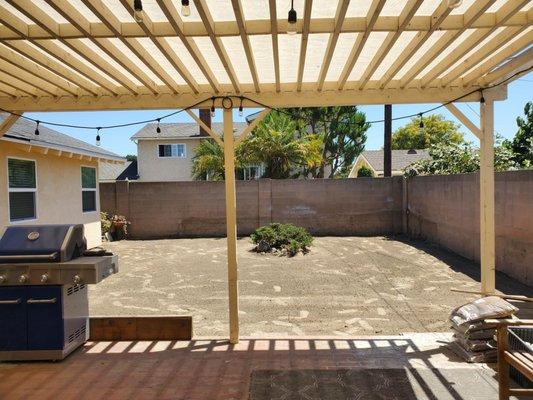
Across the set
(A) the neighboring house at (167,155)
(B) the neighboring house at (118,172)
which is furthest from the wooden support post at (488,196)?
(B) the neighboring house at (118,172)

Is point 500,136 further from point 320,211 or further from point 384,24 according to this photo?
point 384,24

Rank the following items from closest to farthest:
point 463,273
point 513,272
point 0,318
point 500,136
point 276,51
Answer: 1. point 276,51
2. point 0,318
3. point 513,272
4. point 463,273
5. point 500,136

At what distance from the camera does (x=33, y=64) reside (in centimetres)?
426

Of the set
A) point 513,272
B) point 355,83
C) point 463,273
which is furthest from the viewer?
point 463,273

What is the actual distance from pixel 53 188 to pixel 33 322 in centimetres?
701

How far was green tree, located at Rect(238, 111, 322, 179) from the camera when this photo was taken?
1920 centimetres

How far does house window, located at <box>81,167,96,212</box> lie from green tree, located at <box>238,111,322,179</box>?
749cm

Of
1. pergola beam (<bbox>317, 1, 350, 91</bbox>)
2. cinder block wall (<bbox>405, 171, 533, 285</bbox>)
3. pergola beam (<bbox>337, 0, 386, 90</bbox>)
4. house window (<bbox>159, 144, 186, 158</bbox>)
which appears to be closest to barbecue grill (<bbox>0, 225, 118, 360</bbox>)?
pergola beam (<bbox>317, 1, 350, 91</bbox>)

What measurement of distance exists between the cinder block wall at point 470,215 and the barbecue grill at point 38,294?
25.2 feet

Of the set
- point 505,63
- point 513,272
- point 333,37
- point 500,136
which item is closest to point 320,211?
point 500,136

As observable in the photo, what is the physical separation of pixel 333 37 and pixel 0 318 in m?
4.41

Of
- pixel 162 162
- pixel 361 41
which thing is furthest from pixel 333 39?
pixel 162 162

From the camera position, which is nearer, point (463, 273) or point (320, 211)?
point (463, 273)

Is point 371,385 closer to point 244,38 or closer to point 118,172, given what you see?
point 244,38
